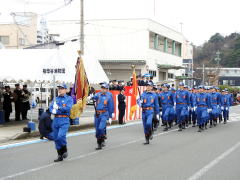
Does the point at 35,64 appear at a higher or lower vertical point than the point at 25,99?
higher

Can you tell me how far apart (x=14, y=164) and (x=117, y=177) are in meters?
2.79

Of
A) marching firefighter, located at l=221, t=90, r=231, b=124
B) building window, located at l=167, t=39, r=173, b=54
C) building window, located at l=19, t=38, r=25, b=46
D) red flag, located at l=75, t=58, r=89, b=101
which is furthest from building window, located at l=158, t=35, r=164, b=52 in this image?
red flag, located at l=75, t=58, r=89, b=101

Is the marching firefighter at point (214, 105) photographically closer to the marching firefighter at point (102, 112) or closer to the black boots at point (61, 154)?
the marching firefighter at point (102, 112)

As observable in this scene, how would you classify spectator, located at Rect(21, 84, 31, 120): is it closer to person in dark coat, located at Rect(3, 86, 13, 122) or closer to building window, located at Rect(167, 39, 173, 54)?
person in dark coat, located at Rect(3, 86, 13, 122)

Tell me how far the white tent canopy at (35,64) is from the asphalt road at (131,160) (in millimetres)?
3455

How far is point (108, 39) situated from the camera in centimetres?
4388

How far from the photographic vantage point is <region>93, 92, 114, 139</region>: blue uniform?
11.5m

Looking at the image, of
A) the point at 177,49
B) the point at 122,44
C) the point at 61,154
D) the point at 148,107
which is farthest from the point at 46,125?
the point at 177,49

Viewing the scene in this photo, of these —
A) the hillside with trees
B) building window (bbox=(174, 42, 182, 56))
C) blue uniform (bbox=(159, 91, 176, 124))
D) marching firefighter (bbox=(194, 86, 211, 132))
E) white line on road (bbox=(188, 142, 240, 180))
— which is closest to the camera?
white line on road (bbox=(188, 142, 240, 180))

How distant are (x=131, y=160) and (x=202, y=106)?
27.5 feet

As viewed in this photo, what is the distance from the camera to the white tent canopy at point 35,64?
53.8ft

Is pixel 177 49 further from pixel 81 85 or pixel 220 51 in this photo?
pixel 220 51

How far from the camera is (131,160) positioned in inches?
384

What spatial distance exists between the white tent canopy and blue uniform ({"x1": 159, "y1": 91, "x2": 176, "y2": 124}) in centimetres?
311
